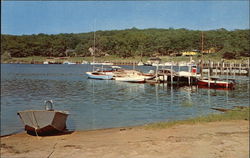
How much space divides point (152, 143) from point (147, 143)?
19 centimetres

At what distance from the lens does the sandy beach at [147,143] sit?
10.8 meters

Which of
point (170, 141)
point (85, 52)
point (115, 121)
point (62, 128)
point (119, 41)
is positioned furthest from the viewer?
point (85, 52)

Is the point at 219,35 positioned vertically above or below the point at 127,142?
above

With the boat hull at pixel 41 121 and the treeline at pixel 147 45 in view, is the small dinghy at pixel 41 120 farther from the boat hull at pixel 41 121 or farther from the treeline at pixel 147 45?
the treeline at pixel 147 45

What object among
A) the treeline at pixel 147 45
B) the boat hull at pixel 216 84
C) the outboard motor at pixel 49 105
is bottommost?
the boat hull at pixel 216 84

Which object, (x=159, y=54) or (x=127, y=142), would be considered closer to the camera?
(x=127, y=142)

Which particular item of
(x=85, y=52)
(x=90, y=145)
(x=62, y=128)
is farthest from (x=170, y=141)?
(x=85, y=52)

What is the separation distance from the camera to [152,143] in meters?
12.4

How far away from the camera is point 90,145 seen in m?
13.0

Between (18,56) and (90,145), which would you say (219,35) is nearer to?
(18,56)

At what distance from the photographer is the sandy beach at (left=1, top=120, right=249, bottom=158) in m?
10.8

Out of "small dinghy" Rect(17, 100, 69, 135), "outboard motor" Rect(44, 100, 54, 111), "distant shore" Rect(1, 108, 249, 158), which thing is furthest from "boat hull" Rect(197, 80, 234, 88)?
"small dinghy" Rect(17, 100, 69, 135)

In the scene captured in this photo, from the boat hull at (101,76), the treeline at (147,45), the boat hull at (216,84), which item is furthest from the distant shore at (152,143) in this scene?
the treeline at (147,45)

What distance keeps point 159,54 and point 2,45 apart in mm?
95335
